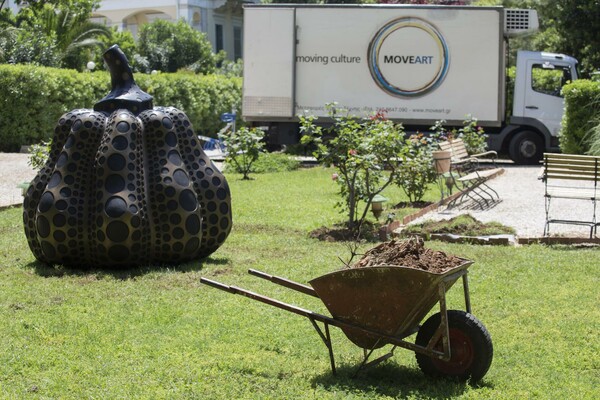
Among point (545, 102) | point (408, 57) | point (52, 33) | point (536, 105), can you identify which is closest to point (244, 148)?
point (408, 57)

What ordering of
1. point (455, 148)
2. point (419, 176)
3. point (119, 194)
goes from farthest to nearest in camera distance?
1. point (455, 148)
2. point (419, 176)
3. point (119, 194)

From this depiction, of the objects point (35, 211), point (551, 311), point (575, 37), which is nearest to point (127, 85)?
point (35, 211)

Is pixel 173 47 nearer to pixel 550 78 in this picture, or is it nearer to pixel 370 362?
pixel 550 78

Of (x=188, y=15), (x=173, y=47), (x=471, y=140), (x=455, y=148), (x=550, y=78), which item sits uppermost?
(x=188, y=15)

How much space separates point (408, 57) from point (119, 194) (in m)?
15.6

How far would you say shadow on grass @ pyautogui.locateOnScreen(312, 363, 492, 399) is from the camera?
5340 millimetres

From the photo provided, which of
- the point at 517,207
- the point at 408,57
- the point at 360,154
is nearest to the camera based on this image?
the point at 360,154

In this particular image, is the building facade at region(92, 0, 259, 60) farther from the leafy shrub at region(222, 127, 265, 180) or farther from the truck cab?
the leafy shrub at region(222, 127, 265, 180)

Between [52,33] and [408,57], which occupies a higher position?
[52,33]

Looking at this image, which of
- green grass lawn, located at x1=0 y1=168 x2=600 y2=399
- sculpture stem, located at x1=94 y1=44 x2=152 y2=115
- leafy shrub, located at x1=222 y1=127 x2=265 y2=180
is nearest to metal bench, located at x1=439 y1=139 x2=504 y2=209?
green grass lawn, located at x1=0 y1=168 x2=600 y2=399

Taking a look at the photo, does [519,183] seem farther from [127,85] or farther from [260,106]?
[127,85]

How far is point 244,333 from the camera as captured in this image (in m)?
6.68

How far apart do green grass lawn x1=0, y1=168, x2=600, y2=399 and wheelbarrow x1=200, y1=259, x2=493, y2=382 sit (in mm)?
152

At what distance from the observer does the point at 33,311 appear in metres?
7.27
